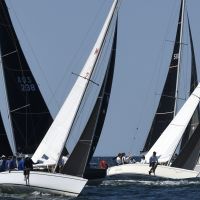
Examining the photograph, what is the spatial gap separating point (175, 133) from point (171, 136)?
0.89 feet

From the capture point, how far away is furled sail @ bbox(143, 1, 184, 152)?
5541 cm

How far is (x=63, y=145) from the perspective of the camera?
34.5 meters

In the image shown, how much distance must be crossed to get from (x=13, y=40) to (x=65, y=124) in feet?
32.2

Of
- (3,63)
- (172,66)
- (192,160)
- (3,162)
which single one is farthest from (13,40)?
(172,66)

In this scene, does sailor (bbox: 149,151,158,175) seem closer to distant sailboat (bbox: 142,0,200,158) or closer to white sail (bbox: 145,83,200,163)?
white sail (bbox: 145,83,200,163)

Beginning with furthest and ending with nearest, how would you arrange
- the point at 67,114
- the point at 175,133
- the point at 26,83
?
the point at 175,133 → the point at 26,83 → the point at 67,114

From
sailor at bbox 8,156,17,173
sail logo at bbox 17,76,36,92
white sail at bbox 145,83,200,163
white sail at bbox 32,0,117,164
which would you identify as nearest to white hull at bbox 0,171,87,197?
white sail at bbox 32,0,117,164

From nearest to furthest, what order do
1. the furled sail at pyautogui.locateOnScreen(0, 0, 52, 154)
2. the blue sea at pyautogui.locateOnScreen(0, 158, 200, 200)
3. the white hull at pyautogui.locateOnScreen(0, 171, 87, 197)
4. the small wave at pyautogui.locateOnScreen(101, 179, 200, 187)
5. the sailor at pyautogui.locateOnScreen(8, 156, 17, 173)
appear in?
the white hull at pyautogui.locateOnScreen(0, 171, 87, 197) → the blue sea at pyautogui.locateOnScreen(0, 158, 200, 200) → the sailor at pyautogui.locateOnScreen(8, 156, 17, 173) → the small wave at pyautogui.locateOnScreen(101, 179, 200, 187) → the furled sail at pyautogui.locateOnScreen(0, 0, 52, 154)

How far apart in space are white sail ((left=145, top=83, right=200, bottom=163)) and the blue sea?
2.94 meters

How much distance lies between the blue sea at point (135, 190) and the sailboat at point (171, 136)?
533 mm

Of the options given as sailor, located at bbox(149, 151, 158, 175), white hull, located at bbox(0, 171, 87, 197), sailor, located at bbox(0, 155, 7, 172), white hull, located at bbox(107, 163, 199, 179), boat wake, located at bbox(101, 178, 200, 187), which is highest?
sailor, located at bbox(0, 155, 7, 172)

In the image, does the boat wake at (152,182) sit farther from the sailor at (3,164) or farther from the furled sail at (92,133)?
the furled sail at (92,133)

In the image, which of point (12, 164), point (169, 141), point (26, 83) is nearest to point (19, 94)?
point (26, 83)

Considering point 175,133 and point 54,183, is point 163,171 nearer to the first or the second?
point 175,133
